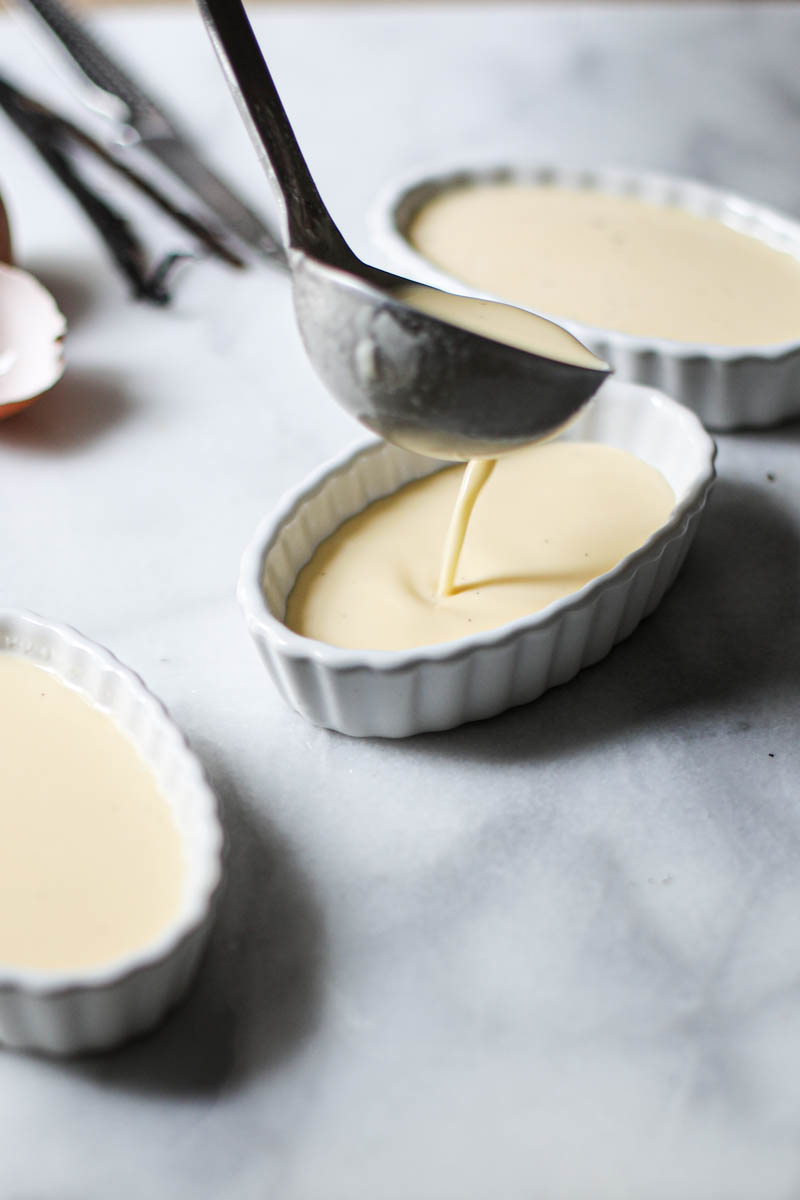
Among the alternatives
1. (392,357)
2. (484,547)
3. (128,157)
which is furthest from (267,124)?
(128,157)

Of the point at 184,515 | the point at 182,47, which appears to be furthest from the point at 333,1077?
the point at 182,47

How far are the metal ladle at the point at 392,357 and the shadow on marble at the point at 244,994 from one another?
28cm

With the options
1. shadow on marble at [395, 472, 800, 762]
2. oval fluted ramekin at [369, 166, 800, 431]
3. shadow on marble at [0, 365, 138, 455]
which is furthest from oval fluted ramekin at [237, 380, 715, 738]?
shadow on marble at [0, 365, 138, 455]

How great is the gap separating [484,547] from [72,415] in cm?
47

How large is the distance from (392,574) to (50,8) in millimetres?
1014

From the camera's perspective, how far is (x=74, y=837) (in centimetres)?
71

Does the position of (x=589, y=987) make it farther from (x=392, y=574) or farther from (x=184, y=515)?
(x=184, y=515)

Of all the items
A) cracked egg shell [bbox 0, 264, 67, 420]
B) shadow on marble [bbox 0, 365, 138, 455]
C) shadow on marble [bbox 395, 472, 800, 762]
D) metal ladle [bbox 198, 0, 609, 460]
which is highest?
metal ladle [bbox 198, 0, 609, 460]

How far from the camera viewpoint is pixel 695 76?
5.60 ft

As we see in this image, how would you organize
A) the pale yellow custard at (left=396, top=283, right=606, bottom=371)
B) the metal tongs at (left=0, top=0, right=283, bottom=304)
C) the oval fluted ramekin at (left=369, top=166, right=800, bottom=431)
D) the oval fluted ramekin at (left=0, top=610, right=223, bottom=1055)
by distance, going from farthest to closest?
the metal tongs at (left=0, top=0, right=283, bottom=304)
the oval fluted ramekin at (left=369, top=166, right=800, bottom=431)
the pale yellow custard at (left=396, top=283, right=606, bottom=371)
the oval fluted ramekin at (left=0, top=610, right=223, bottom=1055)

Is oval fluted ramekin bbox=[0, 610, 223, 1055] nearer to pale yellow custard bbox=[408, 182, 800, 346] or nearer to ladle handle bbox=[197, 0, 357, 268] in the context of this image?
ladle handle bbox=[197, 0, 357, 268]

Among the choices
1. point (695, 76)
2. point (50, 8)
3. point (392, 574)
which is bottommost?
point (695, 76)

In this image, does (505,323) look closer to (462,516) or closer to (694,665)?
(462,516)

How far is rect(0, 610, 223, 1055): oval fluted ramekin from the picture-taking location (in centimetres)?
62
